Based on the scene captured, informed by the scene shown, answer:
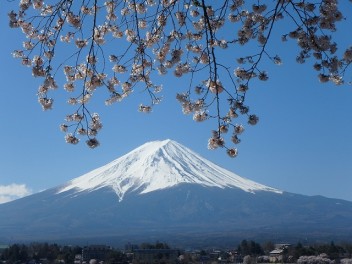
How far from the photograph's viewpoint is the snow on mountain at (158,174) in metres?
108

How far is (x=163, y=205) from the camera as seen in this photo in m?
101

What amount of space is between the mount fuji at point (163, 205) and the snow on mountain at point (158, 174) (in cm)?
17

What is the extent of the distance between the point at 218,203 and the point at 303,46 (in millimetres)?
97583

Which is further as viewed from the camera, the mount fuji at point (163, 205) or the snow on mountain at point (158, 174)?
the snow on mountain at point (158, 174)

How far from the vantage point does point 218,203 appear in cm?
9944

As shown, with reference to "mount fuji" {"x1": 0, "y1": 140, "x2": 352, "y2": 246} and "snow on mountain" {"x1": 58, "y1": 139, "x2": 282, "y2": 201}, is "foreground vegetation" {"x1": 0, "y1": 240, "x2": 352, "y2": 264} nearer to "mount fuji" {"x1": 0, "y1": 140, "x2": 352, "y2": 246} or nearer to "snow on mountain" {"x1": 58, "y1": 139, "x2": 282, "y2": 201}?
"mount fuji" {"x1": 0, "y1": 140, "x2": 352, "y2": 246}

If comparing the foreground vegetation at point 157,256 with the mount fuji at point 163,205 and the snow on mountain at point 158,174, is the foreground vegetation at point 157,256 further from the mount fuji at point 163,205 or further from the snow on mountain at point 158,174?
the snow on mountain at point 158,174

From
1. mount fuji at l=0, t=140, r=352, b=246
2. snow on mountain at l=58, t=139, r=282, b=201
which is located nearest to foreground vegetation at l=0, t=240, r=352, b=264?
mount fuji at l=0, t=140, r=352, b=246

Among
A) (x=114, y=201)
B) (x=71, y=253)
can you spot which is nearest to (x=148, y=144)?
(x=114, y=201)

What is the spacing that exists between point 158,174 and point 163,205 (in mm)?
11544

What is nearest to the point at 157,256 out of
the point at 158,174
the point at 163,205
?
the point at 163,205

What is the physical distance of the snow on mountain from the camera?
107688mm

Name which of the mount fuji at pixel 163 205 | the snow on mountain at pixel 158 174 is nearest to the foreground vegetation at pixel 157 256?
the mount fuji at pixel 163 205

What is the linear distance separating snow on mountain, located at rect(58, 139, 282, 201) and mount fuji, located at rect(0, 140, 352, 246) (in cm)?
17
